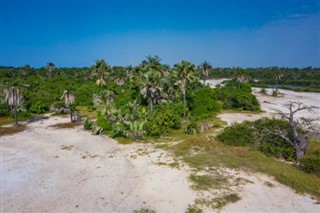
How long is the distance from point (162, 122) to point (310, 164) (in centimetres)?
2044

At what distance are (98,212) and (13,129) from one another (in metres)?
31.6

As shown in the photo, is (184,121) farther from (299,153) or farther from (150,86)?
(299,153)

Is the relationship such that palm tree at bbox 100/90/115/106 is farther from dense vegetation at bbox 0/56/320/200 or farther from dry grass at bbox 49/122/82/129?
dry grass at bbox 49/122/82/129

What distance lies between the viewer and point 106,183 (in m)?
24.2

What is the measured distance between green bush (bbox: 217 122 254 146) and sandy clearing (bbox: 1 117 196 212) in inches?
340

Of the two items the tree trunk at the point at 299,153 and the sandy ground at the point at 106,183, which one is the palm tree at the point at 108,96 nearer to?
the sandy ground at the point at 106,183

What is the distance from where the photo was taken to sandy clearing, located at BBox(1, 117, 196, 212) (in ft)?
67.4

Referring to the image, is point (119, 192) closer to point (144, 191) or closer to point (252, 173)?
point (144, 191)

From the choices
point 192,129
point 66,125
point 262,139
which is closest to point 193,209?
point 262,139

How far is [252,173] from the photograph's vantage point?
25.0 metres

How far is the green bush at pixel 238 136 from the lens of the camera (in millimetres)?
33500

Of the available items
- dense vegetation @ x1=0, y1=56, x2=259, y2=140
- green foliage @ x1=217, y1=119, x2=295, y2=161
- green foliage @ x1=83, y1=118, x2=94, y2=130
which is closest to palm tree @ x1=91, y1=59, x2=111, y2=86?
dense vegetation @ x1=0, y1=56, x2=259, y2=140

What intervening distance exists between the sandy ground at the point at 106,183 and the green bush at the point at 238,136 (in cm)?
811

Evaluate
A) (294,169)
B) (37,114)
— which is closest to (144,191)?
(294,169)
